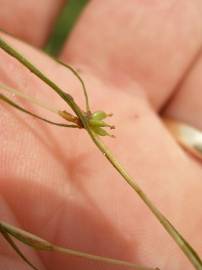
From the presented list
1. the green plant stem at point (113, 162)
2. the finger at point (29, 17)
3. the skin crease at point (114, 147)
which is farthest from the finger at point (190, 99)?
the green plant stem at point (113, 162)

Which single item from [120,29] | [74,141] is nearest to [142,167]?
[74,141]

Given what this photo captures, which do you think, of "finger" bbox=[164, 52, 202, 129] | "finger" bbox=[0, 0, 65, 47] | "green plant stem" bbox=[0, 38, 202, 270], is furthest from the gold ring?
"green plant stem" bbox=[0, 38, 202, 270]

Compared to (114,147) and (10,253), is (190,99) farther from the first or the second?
(10,253)

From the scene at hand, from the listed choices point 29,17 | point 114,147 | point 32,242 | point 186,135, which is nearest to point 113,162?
point 32,242

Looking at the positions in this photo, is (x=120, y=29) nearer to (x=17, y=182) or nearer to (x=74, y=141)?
(x=74, y=141)

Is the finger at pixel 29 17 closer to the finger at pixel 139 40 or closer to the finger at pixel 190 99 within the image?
the finger at pixel 139 40

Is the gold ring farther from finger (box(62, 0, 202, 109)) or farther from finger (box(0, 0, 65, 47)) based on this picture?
finger (box(0, 0, 65, 47))
